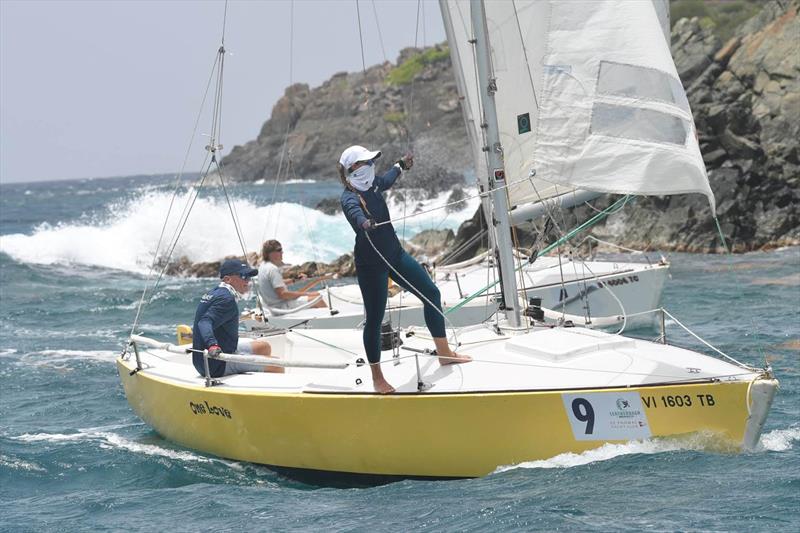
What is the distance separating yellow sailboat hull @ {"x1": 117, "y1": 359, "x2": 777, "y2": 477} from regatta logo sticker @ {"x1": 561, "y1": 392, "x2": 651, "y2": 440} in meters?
0.02

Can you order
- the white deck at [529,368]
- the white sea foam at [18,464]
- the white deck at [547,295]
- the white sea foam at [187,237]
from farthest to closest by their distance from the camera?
the white sea foam at [187,237] < the white deck at [547,295] < the white sea foam at [18,464] < the white deck at [529,368]

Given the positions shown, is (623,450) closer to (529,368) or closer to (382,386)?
(529,368)

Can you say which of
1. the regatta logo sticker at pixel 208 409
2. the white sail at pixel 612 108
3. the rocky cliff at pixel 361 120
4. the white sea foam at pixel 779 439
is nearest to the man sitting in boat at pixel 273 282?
the regatta logo sticker at pixel 208 409

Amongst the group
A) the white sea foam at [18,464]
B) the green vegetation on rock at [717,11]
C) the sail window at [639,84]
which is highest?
the green vegetation on rock at [717,11]

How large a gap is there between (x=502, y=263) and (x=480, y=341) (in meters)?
0.71

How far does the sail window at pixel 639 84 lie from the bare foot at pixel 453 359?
2.32 m

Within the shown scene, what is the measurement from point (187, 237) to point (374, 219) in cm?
2605

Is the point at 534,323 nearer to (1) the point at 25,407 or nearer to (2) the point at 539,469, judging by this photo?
(2) the point at 539,469

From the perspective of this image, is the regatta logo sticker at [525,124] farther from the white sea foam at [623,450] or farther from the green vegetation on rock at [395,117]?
the green vegetation on rock at [395,117]

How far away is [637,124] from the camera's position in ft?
26.7

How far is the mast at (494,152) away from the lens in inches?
353

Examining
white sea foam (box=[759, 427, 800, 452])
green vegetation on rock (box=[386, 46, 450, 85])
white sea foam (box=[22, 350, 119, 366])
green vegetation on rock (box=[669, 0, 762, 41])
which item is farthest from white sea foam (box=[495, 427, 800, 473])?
green vegetation on rock (box=[386, 46, 450, 85])

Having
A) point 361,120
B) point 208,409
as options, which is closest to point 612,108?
point 208,409

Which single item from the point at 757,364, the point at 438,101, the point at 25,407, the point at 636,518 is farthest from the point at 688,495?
the point at 438,101
